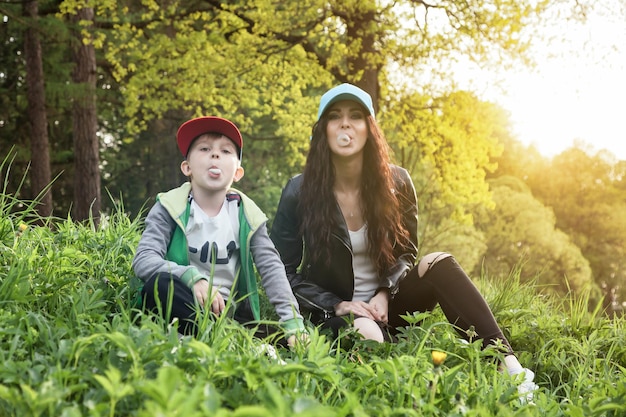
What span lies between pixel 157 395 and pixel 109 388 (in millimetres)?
110

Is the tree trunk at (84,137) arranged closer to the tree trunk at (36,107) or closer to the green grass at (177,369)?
the tree trunk at (36,107)

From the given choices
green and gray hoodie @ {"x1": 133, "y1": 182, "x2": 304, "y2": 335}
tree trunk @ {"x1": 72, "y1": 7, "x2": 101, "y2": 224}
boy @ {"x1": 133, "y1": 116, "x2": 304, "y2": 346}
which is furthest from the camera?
tree trunk @ {"x1": 72, "y1": 7, "x2": 101, "y2": 224}

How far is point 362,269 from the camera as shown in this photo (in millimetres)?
3285

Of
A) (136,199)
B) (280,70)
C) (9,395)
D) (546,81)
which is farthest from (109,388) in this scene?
(136,199)

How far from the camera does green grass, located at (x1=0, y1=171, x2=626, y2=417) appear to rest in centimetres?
140

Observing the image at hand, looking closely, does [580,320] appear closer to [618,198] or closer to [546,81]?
[546,81]

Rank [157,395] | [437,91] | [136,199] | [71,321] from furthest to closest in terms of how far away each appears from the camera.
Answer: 1. [136,199]
2. [437,91]
3. [71,321]
4. [157,395]

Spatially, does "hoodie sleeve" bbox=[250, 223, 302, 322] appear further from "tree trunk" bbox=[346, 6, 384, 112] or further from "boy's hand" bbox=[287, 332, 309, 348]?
"tree trunk" bbox=[346, 6, 384, 112]

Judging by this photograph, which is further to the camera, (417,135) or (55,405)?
(417,135)

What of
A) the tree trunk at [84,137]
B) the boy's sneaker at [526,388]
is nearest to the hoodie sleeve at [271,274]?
the boy's sneaker at [526,388]

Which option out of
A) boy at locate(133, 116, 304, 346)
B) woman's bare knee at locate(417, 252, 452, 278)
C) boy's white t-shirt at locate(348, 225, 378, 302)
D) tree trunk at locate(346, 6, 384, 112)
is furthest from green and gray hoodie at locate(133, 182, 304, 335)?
tree trunk at locate(346, 6, 384, 112)

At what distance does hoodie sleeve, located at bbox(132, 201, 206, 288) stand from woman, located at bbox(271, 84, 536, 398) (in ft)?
2.69

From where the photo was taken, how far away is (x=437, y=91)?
10.1m

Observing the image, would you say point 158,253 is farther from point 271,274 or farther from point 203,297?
point 271,274
